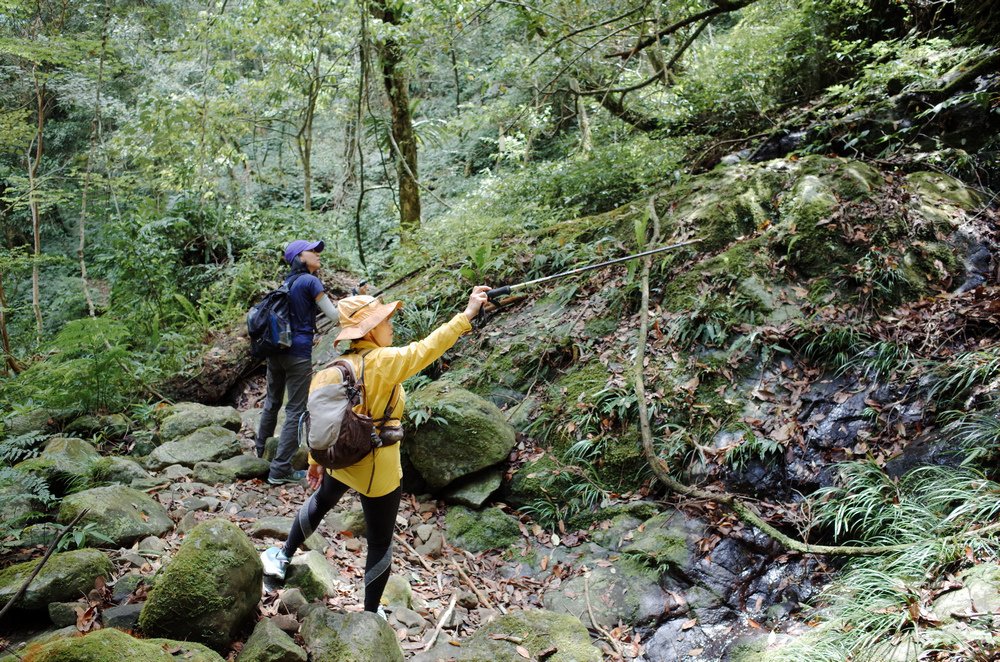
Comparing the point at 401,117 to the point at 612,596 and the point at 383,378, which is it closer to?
the point at 383,378

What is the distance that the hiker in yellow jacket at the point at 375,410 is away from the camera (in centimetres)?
369

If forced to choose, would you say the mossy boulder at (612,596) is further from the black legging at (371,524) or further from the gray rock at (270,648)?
the gray rock at (270,648)

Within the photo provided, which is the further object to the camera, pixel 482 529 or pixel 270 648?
pixel 482 529

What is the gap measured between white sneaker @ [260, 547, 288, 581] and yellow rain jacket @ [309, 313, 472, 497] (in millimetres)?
812

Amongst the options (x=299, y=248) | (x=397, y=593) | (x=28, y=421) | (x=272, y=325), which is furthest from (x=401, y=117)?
(x=397, y=593)

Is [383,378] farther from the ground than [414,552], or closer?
farther from the ground

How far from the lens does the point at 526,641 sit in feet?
13.3

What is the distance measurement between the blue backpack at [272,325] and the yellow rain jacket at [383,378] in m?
2.42

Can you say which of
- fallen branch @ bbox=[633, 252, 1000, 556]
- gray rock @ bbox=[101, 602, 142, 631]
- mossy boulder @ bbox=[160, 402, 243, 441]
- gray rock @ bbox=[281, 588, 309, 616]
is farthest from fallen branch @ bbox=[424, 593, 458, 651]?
mossy boulder @ bbox=[160, 402, 243, 441]

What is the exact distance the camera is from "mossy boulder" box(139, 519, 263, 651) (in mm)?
3223

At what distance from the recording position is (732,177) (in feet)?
26.8

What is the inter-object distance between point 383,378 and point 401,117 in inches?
331

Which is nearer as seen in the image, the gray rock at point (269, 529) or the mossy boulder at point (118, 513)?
the mossy boulder at point (118, 513)

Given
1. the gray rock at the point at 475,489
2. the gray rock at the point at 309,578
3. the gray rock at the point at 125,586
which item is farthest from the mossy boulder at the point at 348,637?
the gray rock at the point at 475,489
